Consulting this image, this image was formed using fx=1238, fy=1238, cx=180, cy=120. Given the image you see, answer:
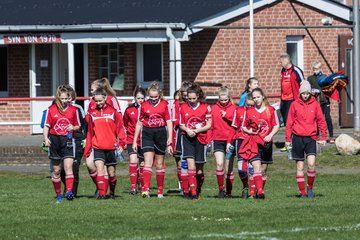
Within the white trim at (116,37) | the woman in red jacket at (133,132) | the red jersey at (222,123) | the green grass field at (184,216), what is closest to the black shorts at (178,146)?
the red jersey at (222,123)

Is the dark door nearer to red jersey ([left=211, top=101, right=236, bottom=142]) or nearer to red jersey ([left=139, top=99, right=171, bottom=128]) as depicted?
red jersey ([left=211, top=101, right=236, bottom=142])

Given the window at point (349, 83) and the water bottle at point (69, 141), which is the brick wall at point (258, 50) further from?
the water bottle at point (69, 141)

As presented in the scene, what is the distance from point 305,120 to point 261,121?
0.63 m

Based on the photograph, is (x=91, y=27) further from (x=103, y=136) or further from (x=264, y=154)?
(x=264, y=154)

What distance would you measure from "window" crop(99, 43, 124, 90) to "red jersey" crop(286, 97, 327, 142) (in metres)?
14.5

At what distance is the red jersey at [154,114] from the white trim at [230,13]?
37.4 ft

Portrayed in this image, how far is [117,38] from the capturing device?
2964 centimetres

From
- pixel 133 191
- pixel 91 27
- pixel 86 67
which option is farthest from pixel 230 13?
pixel 133 191

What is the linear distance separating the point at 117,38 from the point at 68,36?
47.8 inches

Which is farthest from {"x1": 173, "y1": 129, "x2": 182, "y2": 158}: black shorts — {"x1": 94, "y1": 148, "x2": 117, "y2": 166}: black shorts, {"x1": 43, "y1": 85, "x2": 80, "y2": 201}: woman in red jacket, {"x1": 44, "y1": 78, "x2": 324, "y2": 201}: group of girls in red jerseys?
{"x1": 43, "y1": 85, "x2": 80, "y2": 201}: woman in red jacket

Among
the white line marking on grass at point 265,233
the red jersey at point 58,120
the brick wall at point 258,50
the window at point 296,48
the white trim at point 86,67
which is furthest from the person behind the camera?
the white trim at point 86,67

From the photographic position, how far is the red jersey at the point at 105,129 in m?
17.6

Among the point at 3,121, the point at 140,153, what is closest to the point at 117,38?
the point at 3,121

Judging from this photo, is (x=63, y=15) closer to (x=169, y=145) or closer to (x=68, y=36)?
(x=68, y=36)
